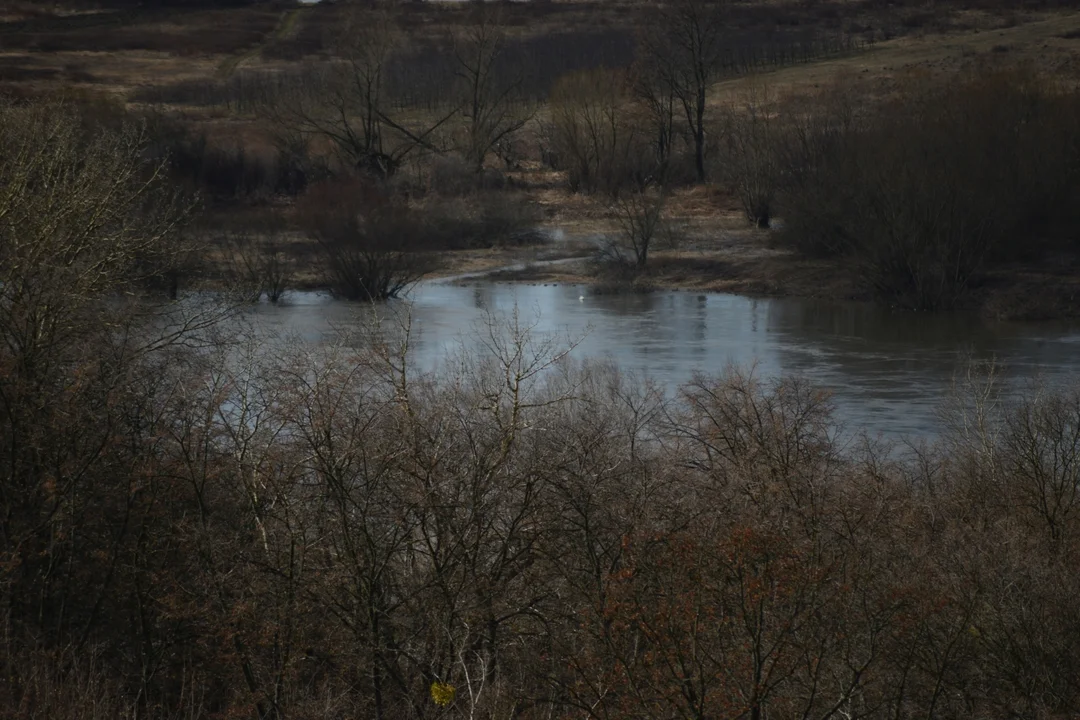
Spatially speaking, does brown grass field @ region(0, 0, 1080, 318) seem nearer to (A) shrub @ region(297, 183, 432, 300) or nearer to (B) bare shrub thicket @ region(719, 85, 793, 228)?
(B) bare shrub thicket @ region(719, 85, 793, 228)

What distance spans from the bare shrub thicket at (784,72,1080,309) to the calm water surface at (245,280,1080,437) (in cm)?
178

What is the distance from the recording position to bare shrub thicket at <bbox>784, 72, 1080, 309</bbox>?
121 feet

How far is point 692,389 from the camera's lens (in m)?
24.6

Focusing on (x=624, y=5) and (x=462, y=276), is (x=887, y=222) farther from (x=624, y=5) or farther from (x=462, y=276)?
(x=624, y=5)

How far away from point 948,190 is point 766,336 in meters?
7.72

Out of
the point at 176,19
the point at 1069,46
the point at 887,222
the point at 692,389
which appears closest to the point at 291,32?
the point at 176,19

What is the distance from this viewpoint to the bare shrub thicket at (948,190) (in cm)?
3688

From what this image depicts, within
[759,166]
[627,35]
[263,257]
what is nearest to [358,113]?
[263,257]

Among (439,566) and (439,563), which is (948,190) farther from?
(439,566)

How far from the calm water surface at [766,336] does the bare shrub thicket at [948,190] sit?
178 centimetres

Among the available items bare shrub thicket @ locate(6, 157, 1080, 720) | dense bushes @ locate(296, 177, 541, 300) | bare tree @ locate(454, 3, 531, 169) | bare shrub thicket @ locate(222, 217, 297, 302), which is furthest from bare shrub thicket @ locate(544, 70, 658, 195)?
bare shrub thicket @ locate(6, 157, 1080, 720)

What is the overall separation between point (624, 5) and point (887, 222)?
78.5m

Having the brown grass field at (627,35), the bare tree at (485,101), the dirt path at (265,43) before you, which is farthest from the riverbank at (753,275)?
the dirt path at (265,43)

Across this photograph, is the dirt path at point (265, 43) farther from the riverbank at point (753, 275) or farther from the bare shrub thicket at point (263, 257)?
the riverbank at point (753, 275)
